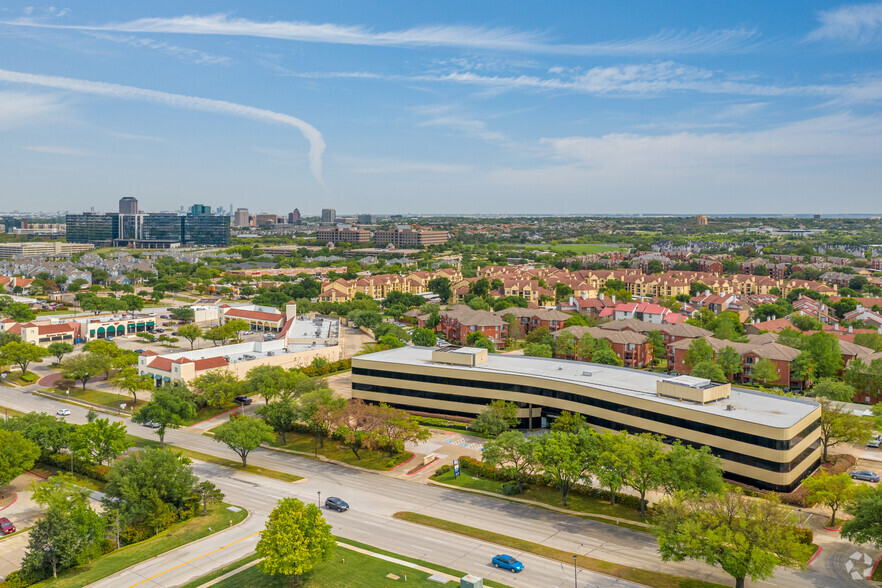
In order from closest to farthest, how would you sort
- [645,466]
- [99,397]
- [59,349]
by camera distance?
[645,466] → [99,397] → [59,349]

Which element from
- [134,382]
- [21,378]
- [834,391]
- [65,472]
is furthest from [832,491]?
[21,378]

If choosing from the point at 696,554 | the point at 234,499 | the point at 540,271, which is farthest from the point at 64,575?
the point at 540,271

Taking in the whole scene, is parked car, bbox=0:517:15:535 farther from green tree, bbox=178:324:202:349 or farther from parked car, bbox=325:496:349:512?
green tree, bbox=178:324:202:349

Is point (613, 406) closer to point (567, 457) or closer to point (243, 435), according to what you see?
point (567, 457)

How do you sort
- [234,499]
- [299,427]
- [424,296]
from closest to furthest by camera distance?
1. [234,499]
2. [299,427]
3. [424,296]

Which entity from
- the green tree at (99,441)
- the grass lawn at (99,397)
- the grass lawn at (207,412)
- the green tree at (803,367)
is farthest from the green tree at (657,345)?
the green tree at (99,441)

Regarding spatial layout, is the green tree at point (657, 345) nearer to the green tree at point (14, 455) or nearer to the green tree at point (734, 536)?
the green tree at point (734, 536)

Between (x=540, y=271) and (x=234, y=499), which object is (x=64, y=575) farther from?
(x=540, y=271)
